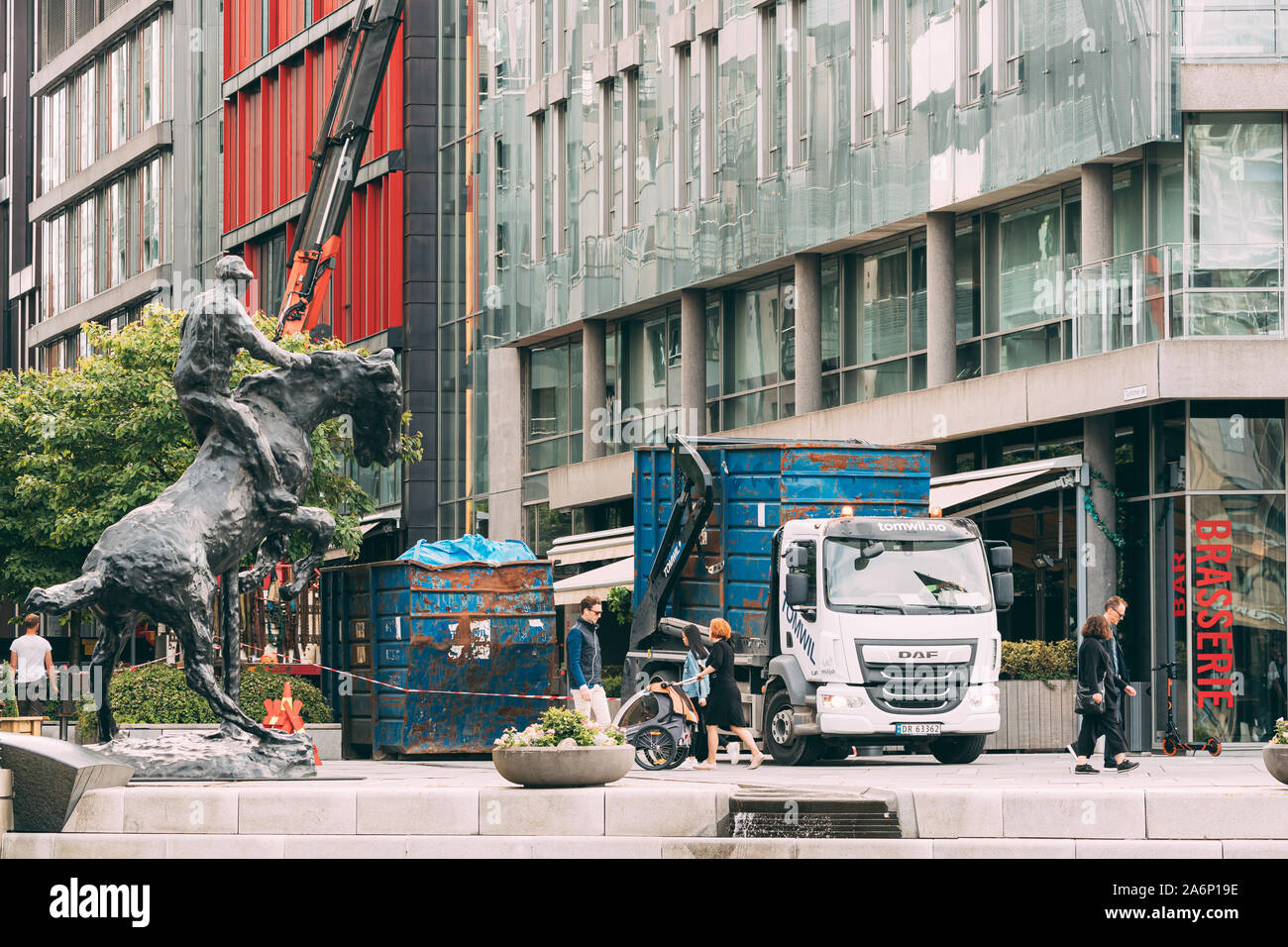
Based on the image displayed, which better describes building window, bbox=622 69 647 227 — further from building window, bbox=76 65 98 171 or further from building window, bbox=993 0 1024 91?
building window, bbox=76 65 98 171

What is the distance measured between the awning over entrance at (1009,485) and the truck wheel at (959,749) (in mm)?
5544

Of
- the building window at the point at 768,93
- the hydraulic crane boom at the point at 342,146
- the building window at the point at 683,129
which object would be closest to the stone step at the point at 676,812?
the building window at the point at 768,93

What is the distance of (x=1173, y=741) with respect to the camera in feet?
87.1

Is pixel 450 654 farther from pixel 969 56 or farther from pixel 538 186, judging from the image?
pixel 538 186

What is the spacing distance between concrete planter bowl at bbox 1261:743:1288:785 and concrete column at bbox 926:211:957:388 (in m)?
17.4

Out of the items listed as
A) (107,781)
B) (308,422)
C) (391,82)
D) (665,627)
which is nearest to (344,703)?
(665,627)

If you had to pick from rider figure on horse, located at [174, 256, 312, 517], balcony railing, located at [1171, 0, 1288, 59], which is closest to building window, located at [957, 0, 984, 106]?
balcony railing, located at [1171, 0, 1288, 59]

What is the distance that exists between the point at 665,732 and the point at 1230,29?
503 inches

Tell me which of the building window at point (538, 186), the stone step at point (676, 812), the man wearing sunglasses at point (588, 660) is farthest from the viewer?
the building window at point (538, 186)

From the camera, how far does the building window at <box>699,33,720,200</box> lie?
3975 cm

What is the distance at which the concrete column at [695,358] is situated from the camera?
1624 inches

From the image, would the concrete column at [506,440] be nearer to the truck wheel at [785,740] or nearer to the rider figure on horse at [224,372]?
the truck wheel at [785,740]

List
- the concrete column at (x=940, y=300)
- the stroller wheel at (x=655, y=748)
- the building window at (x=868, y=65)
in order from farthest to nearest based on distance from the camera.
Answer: the building window at (x=868, y=65)
the concrete column at (x=940, y=300)
the stroller wheel at (x=655, y=748)

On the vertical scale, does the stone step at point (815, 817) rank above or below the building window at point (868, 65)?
below
